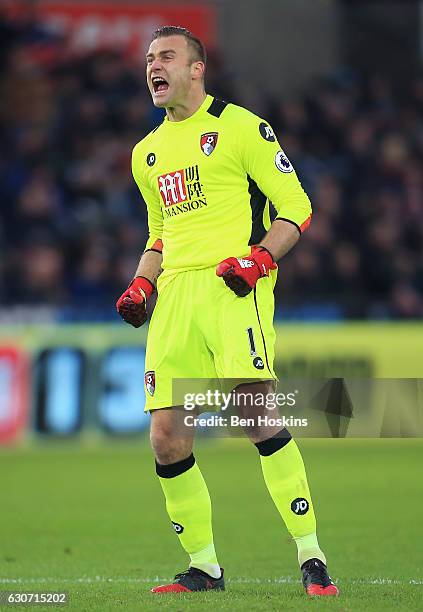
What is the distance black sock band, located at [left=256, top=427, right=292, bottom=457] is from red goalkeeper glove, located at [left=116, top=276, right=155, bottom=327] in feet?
2.82

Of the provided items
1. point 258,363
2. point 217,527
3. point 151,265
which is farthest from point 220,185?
point 217,527

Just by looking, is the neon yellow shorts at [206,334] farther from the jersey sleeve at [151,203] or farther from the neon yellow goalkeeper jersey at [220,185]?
the jersey sleeve at [151,203]

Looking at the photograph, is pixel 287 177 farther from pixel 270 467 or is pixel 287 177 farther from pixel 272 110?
pixel 272 110

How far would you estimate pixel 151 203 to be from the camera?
254 inches

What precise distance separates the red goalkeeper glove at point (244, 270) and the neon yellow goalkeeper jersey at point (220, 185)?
221 mm

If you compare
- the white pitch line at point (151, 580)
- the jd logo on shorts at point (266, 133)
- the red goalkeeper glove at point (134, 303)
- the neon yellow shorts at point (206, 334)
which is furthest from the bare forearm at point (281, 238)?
the white pitch line at point (151, 580)

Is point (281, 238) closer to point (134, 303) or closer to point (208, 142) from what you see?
point (208, 142)

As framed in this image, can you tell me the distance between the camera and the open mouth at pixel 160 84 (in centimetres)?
608

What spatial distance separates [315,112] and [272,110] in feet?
2.08

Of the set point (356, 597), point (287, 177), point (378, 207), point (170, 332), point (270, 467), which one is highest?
point (378, 207)

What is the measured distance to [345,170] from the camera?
59.0 ft

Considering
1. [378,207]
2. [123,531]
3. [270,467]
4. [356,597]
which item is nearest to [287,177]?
[270,467]

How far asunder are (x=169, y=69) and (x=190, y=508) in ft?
6.13

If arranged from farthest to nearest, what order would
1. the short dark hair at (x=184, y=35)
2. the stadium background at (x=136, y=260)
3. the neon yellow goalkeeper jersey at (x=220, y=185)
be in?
the stadium background at (x=136, y=260) < the short dark hair at (x=184, y=35) < the neon yellow goalkeeper jersey at (x=220, y=185)
